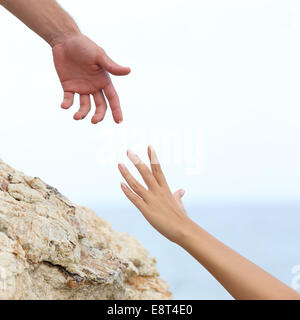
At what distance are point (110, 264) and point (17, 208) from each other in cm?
67

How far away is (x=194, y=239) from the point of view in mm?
1761

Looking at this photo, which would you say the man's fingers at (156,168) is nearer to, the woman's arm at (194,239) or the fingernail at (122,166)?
the woman's arm at (194,239)

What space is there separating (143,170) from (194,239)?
1.21 feet

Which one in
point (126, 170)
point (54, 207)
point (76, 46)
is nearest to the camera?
point (126, 170)

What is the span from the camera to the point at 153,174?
1.91 metres

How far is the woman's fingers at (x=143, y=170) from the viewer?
190cm

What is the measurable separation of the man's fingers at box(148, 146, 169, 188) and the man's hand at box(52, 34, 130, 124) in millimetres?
717

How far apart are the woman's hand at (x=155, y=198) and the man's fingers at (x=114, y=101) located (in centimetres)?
68

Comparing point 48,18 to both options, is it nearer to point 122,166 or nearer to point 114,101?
point 114,101

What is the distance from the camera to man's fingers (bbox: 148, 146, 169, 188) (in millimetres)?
1891

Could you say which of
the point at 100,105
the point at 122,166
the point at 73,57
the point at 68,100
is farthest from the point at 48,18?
the point at 122,166

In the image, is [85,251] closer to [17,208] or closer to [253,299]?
[17,208]
